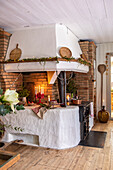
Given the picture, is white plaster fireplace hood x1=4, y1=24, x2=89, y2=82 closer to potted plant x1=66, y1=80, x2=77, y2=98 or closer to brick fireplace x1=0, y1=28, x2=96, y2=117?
brick fireplace x1=0, y1=28, x2=96, y2=117

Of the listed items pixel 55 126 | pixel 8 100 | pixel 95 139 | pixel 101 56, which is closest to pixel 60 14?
pixel 55 126

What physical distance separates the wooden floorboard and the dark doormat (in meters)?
0.15

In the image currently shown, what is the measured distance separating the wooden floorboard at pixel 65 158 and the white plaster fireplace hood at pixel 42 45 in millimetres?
1719

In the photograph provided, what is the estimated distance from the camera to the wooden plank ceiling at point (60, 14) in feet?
9.65

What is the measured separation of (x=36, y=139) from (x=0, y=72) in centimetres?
177

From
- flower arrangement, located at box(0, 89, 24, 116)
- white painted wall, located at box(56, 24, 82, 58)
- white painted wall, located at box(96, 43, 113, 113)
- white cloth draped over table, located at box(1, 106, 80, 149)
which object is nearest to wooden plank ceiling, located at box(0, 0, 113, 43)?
white painted wall, located at box(56, 24, 82, 58)

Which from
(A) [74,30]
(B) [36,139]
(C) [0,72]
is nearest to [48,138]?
(B) [36,139]

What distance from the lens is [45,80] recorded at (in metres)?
4.92

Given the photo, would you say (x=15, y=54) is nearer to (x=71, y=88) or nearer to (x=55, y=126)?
(x=55, y=126)

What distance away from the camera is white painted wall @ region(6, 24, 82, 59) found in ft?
13.4

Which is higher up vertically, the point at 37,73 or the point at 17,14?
the point at 17,14

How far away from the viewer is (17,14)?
3.42 metres

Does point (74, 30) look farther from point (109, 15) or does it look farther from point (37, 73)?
point (37, 73)

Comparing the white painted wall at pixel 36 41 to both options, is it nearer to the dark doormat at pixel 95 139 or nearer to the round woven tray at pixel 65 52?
the round woven tray at pixel 65 52
